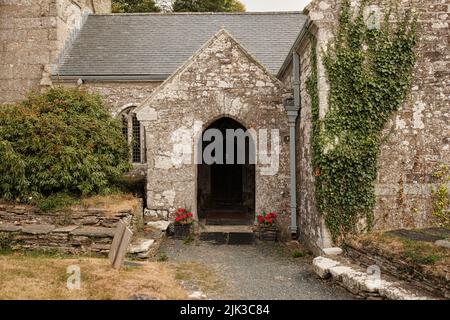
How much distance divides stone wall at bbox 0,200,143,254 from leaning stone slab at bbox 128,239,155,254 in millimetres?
491

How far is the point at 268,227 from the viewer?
10.4 m

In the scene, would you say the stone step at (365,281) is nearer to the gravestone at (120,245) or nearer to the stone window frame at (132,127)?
the gravestone at (120,245)

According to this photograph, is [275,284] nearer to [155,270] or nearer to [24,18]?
[155,270]

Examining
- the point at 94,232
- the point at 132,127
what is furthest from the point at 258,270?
the point at 132,127

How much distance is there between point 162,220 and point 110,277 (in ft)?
15.3

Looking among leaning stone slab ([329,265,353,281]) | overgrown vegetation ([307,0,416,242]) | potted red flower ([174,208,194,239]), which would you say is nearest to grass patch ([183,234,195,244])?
potted red flower ([174,208,194,239])

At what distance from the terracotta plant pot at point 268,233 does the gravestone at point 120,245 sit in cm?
445

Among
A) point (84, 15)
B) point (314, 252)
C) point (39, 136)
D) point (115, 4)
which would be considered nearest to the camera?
point (314, 252)

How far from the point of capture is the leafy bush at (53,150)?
30.2 ft

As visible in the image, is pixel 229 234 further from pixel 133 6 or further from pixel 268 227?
pixel 133 6

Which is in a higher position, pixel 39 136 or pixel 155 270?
pixel 39 136

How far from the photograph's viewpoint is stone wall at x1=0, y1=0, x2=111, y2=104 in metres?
15.5
